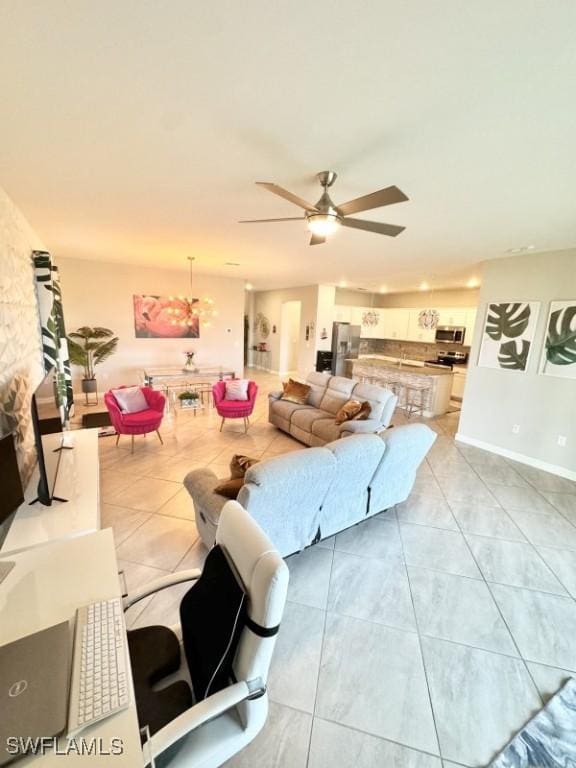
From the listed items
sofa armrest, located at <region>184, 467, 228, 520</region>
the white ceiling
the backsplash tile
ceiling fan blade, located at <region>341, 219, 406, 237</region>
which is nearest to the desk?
sofa armrest, located at <region>184, 467, 228, 520</region>

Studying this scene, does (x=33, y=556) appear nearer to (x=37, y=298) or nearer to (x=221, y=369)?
(x=37, y=298)

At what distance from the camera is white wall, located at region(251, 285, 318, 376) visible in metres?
8.05

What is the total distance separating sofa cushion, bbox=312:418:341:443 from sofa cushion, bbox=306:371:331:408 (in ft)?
2.45

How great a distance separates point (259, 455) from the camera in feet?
13.1

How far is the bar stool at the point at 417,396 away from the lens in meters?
6.00

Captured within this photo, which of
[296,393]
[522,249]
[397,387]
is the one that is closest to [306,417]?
[296,393]

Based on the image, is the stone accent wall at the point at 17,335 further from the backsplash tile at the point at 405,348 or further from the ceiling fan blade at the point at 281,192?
the backsplash tile at the point at 405,348

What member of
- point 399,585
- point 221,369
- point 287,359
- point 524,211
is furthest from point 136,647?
point 287,359

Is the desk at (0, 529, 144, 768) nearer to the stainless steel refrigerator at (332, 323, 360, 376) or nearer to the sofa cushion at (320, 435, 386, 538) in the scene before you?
the sofa cushion at (320, 435, 386, 538)

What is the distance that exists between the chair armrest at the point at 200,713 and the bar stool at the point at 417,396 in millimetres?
5620

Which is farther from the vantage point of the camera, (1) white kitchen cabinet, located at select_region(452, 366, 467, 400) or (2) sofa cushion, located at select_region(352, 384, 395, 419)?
(1) white kitchen cabinet, located at select_region(452, 366, 467, 400)

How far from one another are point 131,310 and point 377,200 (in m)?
5.99

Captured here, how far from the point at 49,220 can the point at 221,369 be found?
3614mm

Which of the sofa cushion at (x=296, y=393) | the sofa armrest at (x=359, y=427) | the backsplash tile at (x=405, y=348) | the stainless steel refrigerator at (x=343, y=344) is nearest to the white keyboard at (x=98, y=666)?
the sofa armrest at (x=359, y=427)
